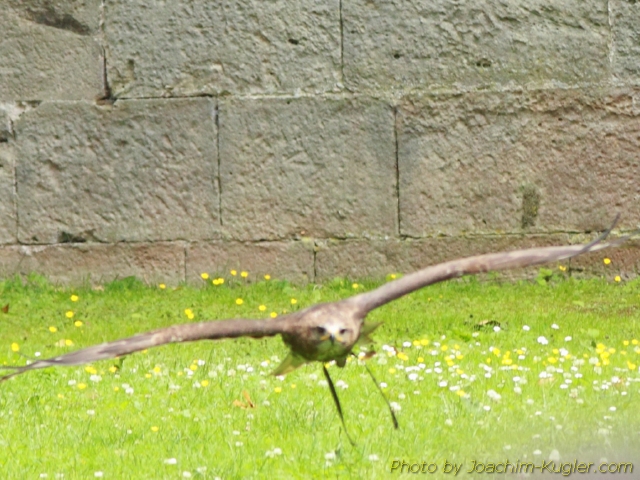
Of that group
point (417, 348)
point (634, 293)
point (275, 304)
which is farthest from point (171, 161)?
point (634, 293)

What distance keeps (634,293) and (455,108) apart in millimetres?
1857

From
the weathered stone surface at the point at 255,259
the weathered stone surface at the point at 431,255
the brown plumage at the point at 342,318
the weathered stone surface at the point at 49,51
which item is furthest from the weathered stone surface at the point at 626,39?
the brown plumage at the point at 342,318

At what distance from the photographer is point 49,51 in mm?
8422

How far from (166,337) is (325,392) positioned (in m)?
2.29

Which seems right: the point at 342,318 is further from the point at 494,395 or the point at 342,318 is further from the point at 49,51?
the point at 49,51

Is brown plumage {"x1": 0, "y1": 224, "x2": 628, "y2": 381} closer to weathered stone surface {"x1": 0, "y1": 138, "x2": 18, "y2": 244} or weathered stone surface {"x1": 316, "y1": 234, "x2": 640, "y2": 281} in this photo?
weathered stone surface {"x1": 316, "y1": 234, "x2": 640, "y2": 281}

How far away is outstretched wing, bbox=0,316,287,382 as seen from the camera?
9.55 feet

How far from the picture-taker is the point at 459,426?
15.0 ft

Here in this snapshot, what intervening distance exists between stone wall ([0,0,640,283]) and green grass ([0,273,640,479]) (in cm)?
51

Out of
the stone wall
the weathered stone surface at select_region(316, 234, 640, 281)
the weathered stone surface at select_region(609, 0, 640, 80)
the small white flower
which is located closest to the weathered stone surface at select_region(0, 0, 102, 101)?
the stone wall

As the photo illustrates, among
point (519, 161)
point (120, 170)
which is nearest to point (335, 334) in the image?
point (519, 161)

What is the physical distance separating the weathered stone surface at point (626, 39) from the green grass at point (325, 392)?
1.62 meters

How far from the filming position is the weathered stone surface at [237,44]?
8297 mm

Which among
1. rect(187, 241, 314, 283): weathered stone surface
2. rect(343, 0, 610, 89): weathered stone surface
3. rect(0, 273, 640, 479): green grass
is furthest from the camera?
rect(187, 241, 314, 283): weathered stone surface
